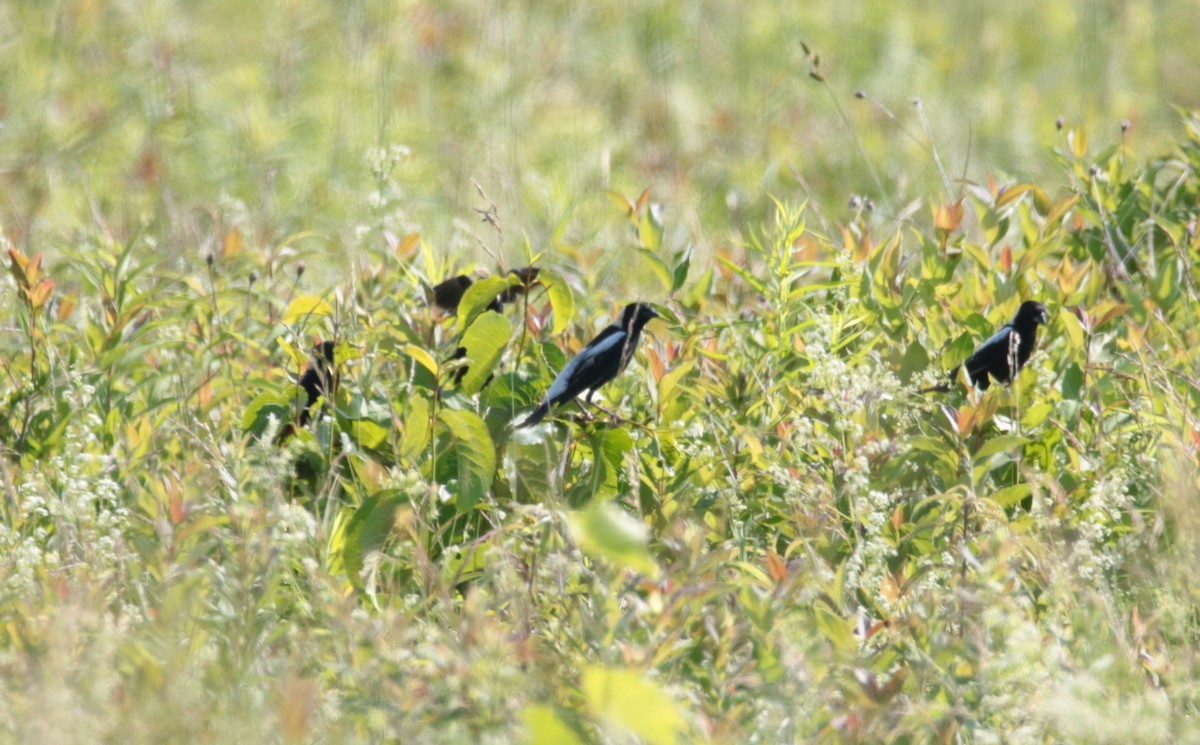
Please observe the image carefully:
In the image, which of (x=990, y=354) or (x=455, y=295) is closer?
(x=455, y=295)

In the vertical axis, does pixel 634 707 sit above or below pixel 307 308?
above

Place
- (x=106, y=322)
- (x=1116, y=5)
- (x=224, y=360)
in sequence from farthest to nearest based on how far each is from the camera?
(x=1116, y=5), (x=224, y=360), (x=106, y=322)

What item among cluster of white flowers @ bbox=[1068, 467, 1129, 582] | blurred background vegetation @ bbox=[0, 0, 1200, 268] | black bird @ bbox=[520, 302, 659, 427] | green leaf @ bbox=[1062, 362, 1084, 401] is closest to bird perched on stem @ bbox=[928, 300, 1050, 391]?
green leaf @ bbox=[1062, 362, 1084, 401]

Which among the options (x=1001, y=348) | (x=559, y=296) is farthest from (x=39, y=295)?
(x=1001, y=348)

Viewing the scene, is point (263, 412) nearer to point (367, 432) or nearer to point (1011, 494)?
point (367, 432)

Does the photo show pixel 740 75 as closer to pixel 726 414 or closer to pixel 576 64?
pixel 576 64

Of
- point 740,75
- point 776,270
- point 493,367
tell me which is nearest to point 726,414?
point 776,270

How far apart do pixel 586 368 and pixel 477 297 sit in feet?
1.10

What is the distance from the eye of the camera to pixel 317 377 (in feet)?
10.6

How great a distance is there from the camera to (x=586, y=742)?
197 centimetres

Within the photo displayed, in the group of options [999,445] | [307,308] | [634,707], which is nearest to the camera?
[634,707]

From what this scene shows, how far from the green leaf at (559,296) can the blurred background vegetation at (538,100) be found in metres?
2.29

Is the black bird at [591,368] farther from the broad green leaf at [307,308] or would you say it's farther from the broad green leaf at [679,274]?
the broad green leaf at [307,308]

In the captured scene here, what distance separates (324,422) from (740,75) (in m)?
6.83
